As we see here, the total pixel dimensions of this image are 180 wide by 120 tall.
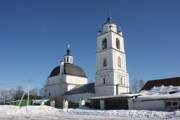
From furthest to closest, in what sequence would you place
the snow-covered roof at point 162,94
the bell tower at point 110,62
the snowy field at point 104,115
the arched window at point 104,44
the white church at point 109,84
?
the arched window at point 104,44, the bell tower at point 110,62, the white church at point 109,84, the snow-covered roof at point 162,94, the snowy field at point 104,115

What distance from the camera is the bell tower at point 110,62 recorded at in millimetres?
49781

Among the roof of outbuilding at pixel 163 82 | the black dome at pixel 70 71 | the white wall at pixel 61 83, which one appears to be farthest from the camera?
the black dome at pixel 70 71

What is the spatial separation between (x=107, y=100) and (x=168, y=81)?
10806 millimetres

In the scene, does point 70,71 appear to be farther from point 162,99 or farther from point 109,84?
point 162,99

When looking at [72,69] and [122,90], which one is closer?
[122,90]

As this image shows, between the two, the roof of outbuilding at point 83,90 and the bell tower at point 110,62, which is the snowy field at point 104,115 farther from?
the roof of outbuilding at point 83,90

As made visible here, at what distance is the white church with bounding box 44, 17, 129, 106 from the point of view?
50062mm

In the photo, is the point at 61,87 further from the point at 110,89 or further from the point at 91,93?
the point at 110,89

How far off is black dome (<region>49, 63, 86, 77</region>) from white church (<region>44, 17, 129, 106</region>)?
47 mm

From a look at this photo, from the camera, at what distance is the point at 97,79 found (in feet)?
171

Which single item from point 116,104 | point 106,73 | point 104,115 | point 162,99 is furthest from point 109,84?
point 104,115

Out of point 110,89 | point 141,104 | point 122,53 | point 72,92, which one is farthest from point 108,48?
point 141,104

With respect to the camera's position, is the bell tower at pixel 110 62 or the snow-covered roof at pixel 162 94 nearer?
the snow-covered roof at pixel 162 94

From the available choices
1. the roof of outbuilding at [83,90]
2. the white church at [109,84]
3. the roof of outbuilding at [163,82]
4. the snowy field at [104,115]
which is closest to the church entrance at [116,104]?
the white church at [109,84]
